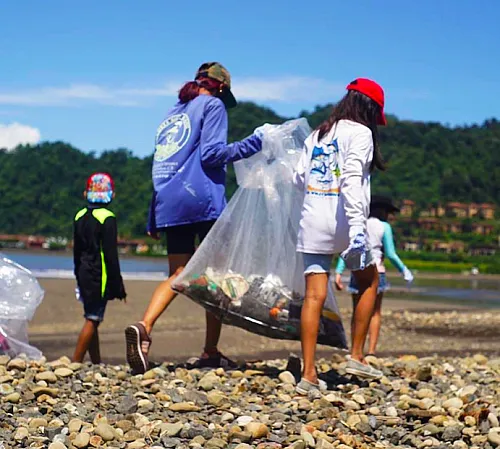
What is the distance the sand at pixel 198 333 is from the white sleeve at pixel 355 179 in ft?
13.1

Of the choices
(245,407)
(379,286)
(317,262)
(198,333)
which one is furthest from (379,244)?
(198,333)

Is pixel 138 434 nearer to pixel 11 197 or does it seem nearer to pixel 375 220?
pixel 375 220

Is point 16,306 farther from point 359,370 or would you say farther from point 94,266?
point 359,370

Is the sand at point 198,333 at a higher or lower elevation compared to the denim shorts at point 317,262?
lower

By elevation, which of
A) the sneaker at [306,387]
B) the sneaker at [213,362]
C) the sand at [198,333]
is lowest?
the sand at [198,333]

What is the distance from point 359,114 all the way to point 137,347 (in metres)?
1.90

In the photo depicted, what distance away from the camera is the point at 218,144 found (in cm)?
568

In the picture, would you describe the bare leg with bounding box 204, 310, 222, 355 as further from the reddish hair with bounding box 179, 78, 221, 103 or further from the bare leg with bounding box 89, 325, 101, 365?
the reddish hair with bounding box 179, 78, 221, 103

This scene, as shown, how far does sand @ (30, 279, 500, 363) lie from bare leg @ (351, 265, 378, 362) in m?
3.27

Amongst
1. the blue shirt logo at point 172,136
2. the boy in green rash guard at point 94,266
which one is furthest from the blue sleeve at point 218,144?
the boy in green rash guard at point 94,266

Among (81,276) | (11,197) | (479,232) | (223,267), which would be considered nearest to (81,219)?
(81,276)

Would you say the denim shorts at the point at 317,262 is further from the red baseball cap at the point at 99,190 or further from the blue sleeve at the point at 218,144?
the red baseball cap at the point at 99,190

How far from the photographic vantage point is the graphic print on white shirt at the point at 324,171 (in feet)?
16.8

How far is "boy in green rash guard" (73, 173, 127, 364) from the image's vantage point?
20.5ft
